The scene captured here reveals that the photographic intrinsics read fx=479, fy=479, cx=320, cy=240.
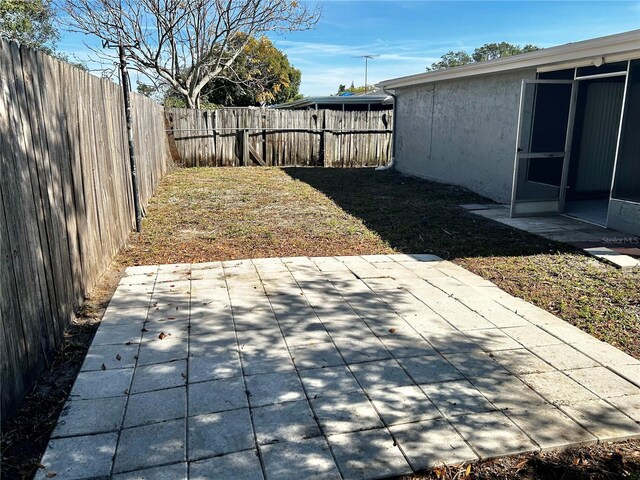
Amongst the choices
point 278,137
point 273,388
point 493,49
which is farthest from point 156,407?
point 493,49

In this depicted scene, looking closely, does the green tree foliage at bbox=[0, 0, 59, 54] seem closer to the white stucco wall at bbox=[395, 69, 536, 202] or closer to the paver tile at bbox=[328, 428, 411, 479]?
the white stucco wall at bbox=[395, 69, 536, 202]

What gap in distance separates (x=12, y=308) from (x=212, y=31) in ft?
62.8

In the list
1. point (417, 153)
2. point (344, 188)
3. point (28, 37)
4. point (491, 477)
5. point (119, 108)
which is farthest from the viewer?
point (28, 37)

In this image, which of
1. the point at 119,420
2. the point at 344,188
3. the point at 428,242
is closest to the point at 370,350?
the point at 119,420

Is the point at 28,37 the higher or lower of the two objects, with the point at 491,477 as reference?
higher

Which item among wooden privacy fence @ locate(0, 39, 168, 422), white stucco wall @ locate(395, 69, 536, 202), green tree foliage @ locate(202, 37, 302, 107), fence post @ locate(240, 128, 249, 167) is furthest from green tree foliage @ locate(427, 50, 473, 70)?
wooden privacy fence @ locate(0, 39, 168, 422)

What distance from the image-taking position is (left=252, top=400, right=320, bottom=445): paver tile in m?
2.42

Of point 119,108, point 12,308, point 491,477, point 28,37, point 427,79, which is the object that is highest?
point 28,37

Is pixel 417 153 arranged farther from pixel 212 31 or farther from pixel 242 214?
pixel 212 31

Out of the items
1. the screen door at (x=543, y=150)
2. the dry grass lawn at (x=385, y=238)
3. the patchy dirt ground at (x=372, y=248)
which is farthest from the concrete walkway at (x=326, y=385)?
the screen door at (x=543, y=150)

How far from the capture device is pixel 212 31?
1936 cm

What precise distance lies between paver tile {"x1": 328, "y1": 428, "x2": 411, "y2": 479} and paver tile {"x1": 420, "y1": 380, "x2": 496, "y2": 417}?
436 mm

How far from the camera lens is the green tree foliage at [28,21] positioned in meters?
→ 16.5

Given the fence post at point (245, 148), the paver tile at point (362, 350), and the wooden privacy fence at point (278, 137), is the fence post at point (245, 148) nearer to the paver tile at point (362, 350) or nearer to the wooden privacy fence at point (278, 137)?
the wooden privacy fence at point (278, 137)
